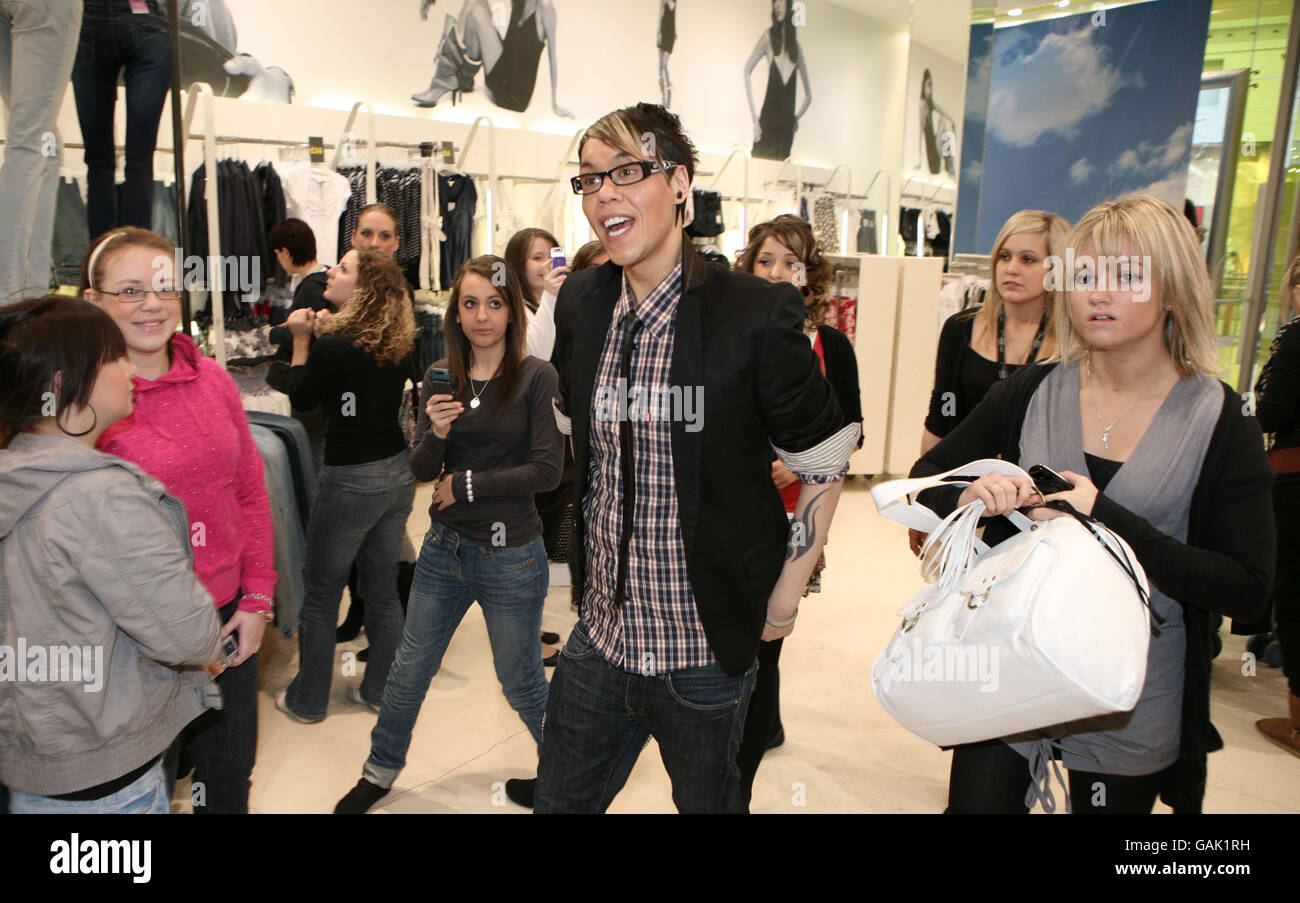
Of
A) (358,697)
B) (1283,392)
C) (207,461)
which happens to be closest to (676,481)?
(207,461)

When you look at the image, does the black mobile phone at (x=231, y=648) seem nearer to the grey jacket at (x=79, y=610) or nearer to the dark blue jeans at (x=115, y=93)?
the grey jacket at (x=79, y=610)

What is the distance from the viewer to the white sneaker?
357 centimetres

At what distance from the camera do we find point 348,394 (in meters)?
3.18

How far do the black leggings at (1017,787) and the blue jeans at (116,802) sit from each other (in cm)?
162

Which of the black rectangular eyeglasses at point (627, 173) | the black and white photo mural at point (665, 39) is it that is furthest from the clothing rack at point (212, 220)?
the black and white photo mural at point (665, 39)

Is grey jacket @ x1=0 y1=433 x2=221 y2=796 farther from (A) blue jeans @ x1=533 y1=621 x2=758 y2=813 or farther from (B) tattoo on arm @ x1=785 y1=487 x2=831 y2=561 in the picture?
(B) tattoo on arm @ x1=785 y1=487 x2=831 y2=561

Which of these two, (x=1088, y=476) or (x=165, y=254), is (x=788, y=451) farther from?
(x=165, y=254)

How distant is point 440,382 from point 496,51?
18.8ft

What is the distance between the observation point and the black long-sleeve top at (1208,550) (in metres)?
1.48

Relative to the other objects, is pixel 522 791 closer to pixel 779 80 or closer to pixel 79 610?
pixel 79 610

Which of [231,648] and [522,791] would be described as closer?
[231,648]

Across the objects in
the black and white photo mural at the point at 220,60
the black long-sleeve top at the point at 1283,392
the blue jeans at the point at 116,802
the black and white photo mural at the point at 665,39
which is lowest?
the blue jeans at the point at 116,802

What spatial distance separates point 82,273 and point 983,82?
21.1 ft
